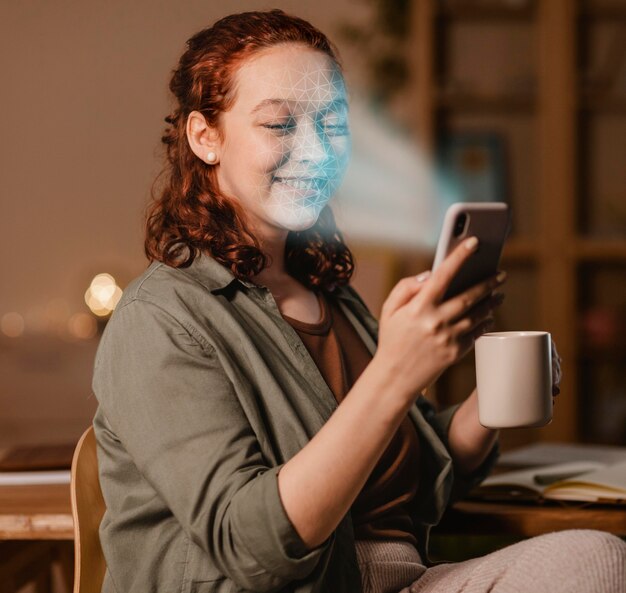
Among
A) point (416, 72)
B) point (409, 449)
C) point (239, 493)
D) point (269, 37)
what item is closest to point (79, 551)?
point (239, 493)

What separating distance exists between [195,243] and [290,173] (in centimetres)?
14

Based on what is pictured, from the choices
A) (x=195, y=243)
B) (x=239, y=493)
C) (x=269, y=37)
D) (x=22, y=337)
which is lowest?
(x=22, y=337)

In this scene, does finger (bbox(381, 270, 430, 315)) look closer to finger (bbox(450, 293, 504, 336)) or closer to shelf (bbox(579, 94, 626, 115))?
finger (bbox(450, 293, 504, 336))

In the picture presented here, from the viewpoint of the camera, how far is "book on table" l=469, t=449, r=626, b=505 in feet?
3.76

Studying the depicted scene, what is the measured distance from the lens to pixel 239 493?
810mm

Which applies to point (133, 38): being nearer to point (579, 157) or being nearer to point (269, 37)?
point (579, 157)

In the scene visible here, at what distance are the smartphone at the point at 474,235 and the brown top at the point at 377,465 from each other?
31cm

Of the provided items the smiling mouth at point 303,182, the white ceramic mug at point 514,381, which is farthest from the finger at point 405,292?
the smiling mouth at point 303,182

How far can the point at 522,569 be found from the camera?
2.89 ft

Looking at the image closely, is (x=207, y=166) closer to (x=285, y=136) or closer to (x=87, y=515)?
(x=285, y=136)

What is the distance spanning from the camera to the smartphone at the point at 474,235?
2.43 ft

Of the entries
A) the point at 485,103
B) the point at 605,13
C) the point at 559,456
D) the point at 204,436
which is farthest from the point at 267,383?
the point at 605,13

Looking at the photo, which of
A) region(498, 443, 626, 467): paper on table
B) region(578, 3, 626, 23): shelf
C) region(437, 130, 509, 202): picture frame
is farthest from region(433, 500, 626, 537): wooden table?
region(578, 3, 626, 23): shelf

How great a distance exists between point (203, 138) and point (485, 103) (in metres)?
2.45
